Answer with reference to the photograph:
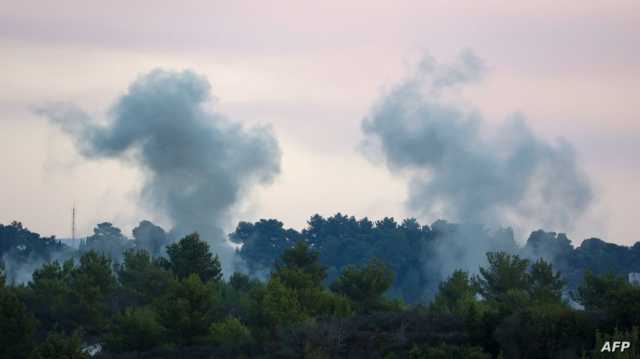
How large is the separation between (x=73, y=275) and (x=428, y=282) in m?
107

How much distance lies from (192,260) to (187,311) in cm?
2074

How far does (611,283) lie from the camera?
275 ft

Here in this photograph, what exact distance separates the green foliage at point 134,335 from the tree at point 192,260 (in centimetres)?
1968

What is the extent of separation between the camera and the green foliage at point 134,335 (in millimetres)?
75812

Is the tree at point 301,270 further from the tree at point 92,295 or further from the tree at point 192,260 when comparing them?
the tree at point 92,295

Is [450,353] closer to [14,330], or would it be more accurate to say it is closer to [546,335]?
[546,335]

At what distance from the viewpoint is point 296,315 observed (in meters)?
77.2

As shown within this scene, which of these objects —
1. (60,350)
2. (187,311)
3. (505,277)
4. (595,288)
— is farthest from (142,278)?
(60,350)

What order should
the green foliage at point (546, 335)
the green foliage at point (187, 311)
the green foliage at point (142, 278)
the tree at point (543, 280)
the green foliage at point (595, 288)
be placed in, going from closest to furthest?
the green foliage at point (546, 335) < the green foliage at point (187, 311) < the green foliage at point (595, 288) < the tree at point (543, 280) < the green foliage at point (142, 278)

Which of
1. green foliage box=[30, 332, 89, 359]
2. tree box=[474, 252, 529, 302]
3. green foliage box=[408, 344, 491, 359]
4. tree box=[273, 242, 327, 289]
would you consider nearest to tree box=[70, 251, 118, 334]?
tree box=[273, 242, 327, 289]

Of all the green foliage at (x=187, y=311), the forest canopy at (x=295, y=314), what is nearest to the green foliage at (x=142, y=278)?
the forest canopy at (x=295, y=314)

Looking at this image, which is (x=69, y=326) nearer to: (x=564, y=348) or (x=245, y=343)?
(x=245, y=343)

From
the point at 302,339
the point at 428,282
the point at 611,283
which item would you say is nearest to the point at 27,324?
the point at 302,339

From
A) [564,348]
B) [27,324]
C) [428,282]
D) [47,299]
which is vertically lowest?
[564,348]
